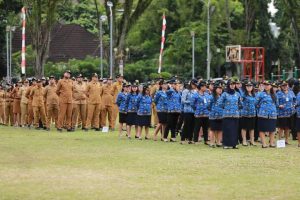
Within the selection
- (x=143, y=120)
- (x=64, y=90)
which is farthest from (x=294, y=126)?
(x=64, y=90)

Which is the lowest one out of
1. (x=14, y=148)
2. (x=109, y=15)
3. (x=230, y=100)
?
(x=14, y=148)

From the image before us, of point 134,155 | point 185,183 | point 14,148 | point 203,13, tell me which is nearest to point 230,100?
point 134,155

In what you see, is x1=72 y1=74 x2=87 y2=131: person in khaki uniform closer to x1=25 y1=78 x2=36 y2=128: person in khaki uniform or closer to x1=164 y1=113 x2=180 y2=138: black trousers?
x1=25 y1=78 x2=36 y2=128: person in khaki uniform

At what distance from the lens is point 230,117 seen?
2159 cm

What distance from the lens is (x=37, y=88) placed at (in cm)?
2938

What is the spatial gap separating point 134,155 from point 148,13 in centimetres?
4606

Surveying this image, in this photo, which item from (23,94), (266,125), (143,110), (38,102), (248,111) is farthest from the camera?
(23,94)

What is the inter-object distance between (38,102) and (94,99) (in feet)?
7.24

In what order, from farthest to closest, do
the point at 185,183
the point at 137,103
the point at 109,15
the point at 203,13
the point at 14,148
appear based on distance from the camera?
the point at 203,13 < the point at 109,15 < the point at 137,103 < the point at 14,148 < the point at 185,183

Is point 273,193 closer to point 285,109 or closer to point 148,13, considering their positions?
point 285,109

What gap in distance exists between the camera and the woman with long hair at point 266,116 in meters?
21.9

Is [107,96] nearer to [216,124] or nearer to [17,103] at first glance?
[17,103]

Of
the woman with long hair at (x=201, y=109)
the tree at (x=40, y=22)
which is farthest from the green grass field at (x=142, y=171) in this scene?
the tree at (x=40, y=22)

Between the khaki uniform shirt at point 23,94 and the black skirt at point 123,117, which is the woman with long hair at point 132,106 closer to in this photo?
the black skirt at point 123,117
